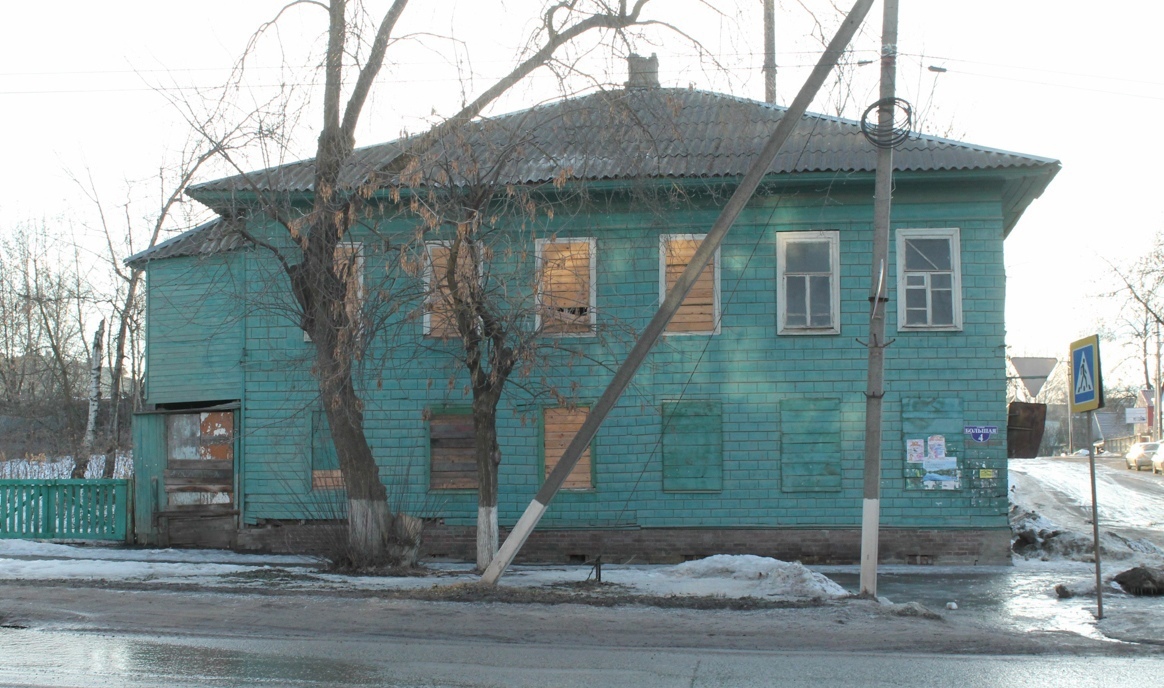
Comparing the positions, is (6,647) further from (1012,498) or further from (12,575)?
(1012,498)

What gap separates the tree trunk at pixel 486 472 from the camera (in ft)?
40.1

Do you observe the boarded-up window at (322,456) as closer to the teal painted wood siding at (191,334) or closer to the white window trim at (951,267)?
the teal painted wood siding at (191,334)

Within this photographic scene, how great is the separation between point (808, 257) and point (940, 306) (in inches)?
82.8

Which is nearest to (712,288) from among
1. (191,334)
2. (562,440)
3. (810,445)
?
(810,445)

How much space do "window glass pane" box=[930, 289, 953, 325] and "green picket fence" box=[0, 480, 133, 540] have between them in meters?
13.0

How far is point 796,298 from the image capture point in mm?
15148

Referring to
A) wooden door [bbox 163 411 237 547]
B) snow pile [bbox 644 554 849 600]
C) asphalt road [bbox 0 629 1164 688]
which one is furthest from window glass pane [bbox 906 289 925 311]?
wooden door [bbox 163 411 237 547]

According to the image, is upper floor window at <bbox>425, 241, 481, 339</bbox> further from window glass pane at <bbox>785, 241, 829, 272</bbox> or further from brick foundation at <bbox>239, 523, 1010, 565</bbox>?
window glass pane at <bbox>785, 241, 829, 272</bbox>

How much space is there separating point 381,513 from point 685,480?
4735 mm

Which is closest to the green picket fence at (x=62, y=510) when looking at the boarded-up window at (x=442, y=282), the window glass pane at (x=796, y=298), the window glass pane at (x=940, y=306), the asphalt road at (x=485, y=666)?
the boarded-up window at (x=442, y=282)

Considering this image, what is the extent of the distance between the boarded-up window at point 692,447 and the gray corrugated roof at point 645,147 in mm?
3531

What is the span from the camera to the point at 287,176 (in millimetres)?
13070

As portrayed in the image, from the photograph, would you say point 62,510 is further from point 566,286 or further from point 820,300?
point 820,300

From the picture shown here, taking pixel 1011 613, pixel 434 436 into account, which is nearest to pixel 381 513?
pixel 434 436
